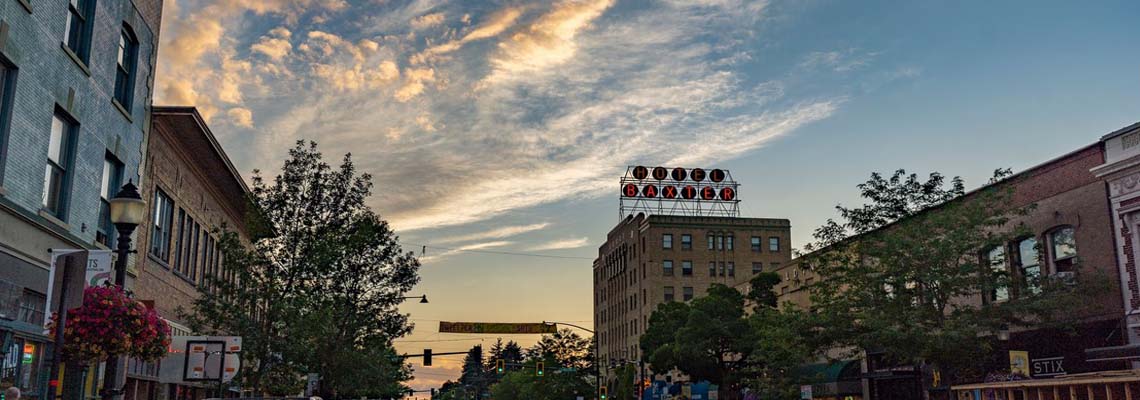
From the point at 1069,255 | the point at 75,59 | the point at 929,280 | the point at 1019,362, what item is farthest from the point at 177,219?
the point at 1069,255

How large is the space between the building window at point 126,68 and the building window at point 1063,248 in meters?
29.3

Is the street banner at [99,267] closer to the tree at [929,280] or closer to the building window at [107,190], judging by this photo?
the building window at [107,190]

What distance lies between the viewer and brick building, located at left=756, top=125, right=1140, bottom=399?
96.5 feet

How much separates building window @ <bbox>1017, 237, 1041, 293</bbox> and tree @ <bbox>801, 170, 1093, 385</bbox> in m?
0.28

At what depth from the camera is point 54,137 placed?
1997 cm

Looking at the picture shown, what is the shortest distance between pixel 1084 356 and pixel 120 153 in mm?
29406

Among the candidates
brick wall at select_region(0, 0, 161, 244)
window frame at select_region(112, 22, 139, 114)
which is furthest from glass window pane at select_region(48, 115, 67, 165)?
window frame at select_region(112, 22, 139, 114)

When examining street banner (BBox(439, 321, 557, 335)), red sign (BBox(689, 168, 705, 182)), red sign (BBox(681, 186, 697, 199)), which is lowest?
street banner (BBox(439, 321, 557, 335))

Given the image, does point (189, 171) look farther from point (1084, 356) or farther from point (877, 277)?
point (1084, 356)

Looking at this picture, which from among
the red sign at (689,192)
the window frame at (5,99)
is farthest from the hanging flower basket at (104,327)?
the red sign at (689,192)

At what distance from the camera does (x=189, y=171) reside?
32500mm

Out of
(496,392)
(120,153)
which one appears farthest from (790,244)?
(120,153)

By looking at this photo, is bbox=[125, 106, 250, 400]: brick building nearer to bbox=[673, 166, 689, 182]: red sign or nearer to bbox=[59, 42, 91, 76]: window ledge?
bbox=[59, 42, 91, 76]: window ledge

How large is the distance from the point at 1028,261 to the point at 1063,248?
1.80m
